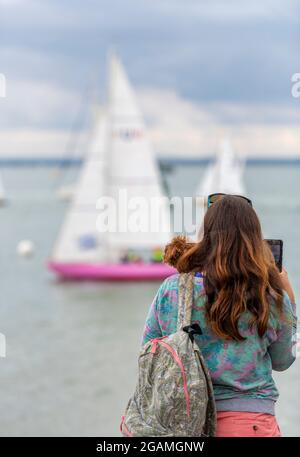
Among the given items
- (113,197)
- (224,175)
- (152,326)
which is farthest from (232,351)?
(224,175)

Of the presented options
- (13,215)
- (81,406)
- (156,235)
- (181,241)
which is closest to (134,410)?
(181,241)

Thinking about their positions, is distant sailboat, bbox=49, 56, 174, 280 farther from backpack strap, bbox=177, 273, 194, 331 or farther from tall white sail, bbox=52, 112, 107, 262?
backpack strap, bbox=177, 273, 194, 331

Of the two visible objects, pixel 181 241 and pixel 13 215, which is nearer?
pixel 181 241

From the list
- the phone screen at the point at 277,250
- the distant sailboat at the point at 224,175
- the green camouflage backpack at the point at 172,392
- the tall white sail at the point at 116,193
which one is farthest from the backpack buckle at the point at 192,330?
the distant sailboat at the point at 224,175

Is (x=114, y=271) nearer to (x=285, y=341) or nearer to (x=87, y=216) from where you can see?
(x=87, y=216)

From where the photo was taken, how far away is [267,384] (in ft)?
8.34

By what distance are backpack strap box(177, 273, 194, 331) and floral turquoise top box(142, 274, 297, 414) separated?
2cm

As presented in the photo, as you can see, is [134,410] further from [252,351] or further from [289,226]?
[289,226]

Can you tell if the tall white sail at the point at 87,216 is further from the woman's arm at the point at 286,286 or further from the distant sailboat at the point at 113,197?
the woman's arm at the point at 286,286

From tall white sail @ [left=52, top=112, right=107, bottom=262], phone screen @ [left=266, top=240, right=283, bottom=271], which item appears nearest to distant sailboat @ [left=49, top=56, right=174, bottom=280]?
tall white sail @ [left=52, top=112, right=107, bottom=262]

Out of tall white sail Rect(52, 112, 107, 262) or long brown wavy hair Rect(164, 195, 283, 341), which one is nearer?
long brown wavy hair Rect(164, 195, 283, 341)

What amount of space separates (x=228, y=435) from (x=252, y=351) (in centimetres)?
26

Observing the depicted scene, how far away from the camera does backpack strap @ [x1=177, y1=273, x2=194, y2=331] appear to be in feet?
8.15

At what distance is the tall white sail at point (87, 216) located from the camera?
2669cm
